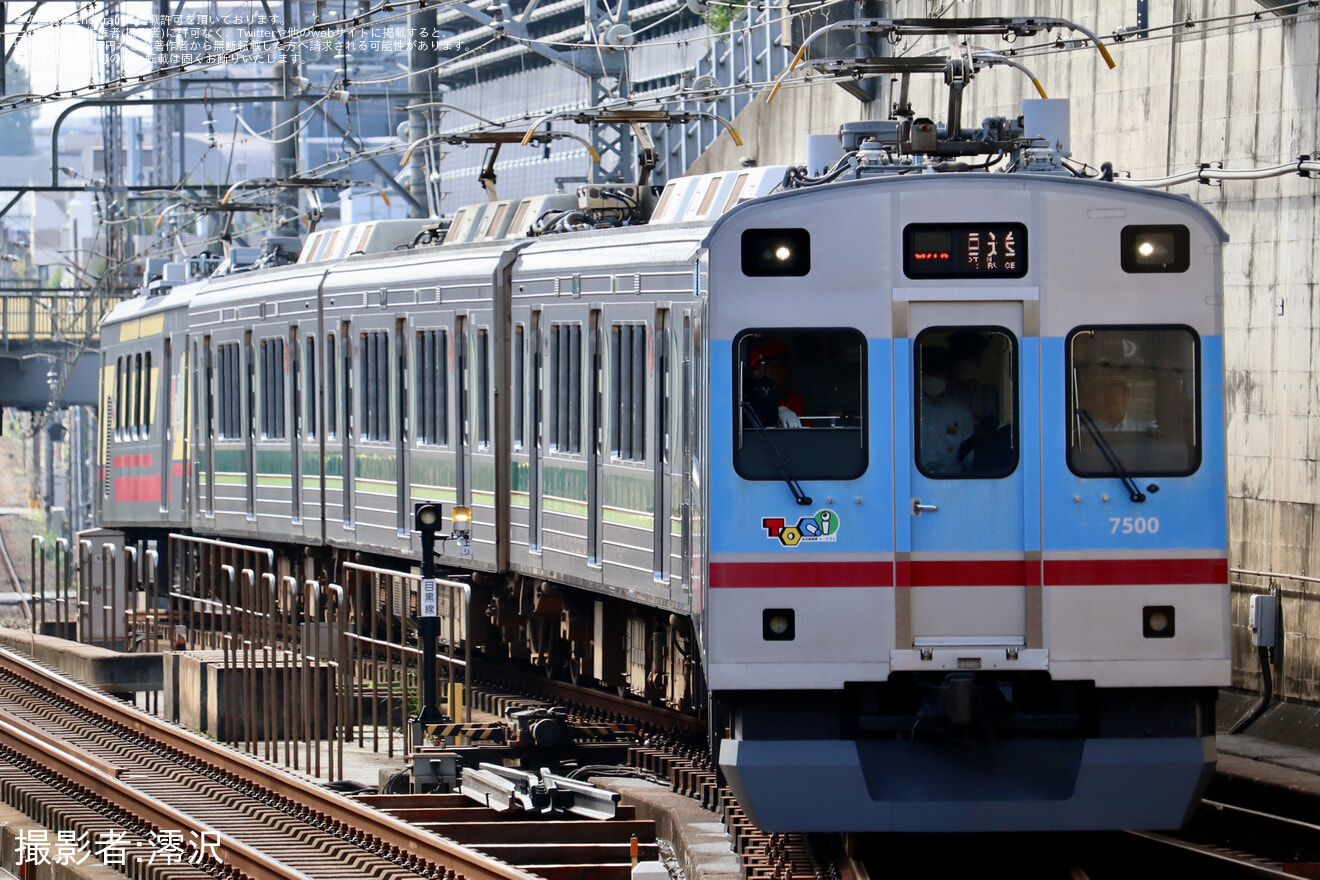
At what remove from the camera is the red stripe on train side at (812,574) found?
30.5ft

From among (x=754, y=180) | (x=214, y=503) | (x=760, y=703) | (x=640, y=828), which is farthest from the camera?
(x=214, y=503)

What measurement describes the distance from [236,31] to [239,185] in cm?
452

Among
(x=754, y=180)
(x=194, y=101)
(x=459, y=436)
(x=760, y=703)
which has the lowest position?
(x=760, y=703)

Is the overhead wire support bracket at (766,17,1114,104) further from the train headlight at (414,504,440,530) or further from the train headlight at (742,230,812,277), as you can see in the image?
the train headlight at (414,504,440,530)

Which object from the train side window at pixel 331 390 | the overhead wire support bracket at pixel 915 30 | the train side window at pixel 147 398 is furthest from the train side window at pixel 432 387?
the train side window at pixel 147 398

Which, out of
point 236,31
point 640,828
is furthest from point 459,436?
point 236,31

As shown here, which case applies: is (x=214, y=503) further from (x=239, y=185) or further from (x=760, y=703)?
(x=760, y=703)

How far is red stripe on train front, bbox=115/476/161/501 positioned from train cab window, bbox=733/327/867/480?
53.7ft

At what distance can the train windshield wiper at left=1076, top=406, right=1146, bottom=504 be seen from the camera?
30.7 feet

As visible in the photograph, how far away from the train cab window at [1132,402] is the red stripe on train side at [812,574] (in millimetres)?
934

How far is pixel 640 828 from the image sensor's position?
37.0 ft

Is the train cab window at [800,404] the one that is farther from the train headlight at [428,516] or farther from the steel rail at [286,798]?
the train headlight at [428,516]

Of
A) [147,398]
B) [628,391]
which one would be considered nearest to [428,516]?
[628,391]

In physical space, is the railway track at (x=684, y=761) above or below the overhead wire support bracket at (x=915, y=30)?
below
